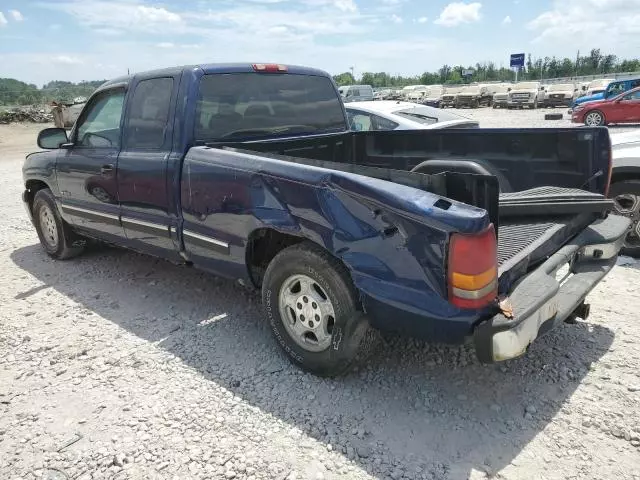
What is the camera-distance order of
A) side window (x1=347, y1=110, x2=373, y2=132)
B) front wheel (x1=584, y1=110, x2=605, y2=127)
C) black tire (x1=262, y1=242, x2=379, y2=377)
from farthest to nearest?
front wheel (x1=584, y1=110, x2=605, y2=127), side window (x1=347, y1=110, x2=373, y2=132), black tire (x1=262, y1=242, x2=379, y2=377)

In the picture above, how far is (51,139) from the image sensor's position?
5141 millimetres

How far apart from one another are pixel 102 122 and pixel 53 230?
1680mm

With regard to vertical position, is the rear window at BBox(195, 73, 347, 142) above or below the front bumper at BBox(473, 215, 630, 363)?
above

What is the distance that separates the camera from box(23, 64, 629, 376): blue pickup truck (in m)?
2.52

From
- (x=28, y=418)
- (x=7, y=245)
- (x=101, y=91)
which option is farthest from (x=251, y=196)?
(x=7, y=245)

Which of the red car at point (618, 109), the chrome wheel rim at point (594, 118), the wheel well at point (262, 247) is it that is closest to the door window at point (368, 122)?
the wheel well at point (262, 247)

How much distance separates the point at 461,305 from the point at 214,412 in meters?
1.53

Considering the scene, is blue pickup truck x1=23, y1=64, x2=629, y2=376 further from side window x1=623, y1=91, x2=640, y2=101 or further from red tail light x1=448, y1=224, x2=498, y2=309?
side window x1=623, y1=91, x2=640, y2=101

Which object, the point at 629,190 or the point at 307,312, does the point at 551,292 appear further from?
the point at 629,190

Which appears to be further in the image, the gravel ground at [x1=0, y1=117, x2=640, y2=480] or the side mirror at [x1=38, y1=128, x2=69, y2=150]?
the side mirror at [x1=38, y1=128, x2=69, y2=150]

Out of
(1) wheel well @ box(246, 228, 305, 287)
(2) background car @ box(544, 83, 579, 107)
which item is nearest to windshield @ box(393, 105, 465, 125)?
(1) wheel well @ box(246, 228, 305, 287)

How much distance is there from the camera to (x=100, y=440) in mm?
2770

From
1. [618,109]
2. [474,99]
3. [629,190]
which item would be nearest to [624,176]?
[629,190]

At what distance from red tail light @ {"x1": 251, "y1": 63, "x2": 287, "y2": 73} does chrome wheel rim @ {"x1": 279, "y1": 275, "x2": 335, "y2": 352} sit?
1.96 metres
